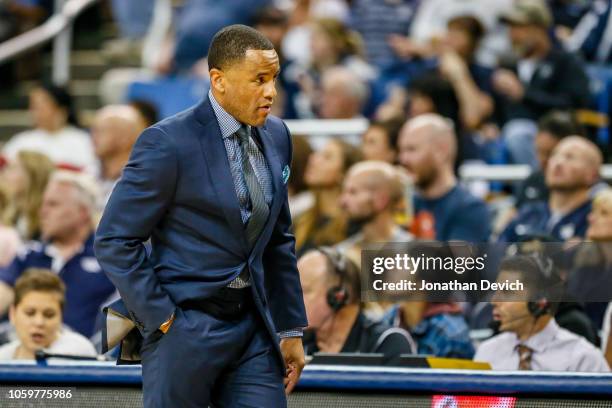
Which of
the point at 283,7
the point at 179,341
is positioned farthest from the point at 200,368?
the point at 283,7

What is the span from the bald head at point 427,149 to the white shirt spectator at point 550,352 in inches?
97.9

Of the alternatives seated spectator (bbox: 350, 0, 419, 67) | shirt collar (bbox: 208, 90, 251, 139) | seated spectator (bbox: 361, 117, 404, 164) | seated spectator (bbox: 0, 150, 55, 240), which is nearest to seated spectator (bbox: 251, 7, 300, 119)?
seated spectator (bbox: 350, 0, 419, 67)

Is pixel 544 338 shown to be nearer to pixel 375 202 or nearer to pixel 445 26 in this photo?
pixel 375 202

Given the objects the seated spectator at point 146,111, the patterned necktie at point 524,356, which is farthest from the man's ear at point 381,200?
the seated spectator at point 146,111

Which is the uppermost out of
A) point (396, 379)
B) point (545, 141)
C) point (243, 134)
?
point (243, 134)

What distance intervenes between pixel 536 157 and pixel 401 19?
214 cm

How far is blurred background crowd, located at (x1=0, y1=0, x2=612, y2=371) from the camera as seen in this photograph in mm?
5445

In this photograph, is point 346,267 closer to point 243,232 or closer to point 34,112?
point 243,232

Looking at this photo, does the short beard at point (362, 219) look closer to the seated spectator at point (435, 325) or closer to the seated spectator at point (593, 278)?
the seated spectator at point (435, 325)

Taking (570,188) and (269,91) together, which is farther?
(570,188)

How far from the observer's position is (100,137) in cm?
840

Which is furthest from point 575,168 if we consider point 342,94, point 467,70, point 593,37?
point 593,37

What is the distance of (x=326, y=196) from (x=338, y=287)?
216 centimetres

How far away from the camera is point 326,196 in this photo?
7.59m
